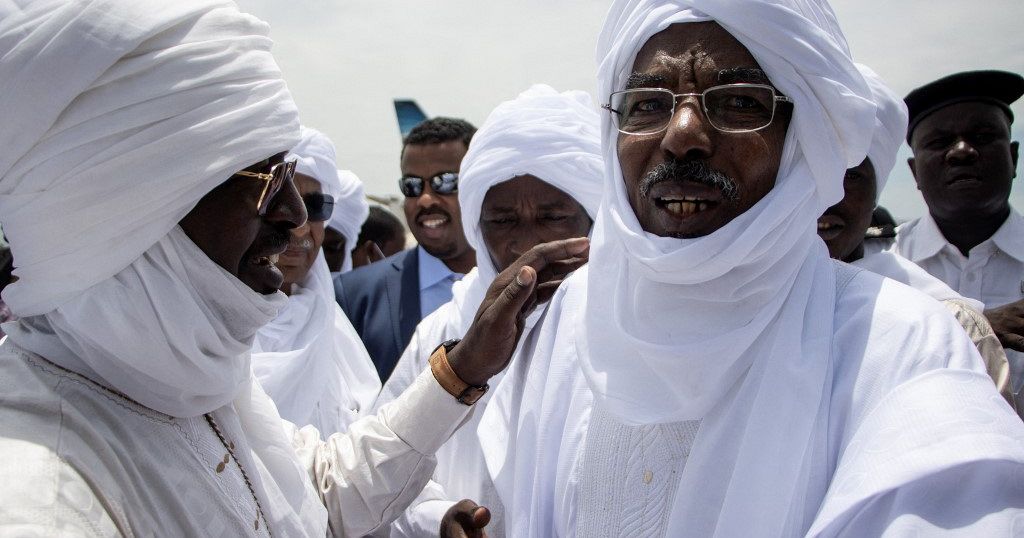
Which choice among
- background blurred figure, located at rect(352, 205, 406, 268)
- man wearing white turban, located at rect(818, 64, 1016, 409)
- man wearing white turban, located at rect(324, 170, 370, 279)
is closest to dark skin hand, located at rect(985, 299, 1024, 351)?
man wearing white turban, located at rect(818, 64, 1016, 409)

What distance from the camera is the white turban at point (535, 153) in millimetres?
3484

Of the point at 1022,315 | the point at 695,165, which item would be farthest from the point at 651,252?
the point at 1022,315

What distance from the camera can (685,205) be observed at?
1.88m

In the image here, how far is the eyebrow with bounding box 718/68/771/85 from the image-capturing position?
1.88m

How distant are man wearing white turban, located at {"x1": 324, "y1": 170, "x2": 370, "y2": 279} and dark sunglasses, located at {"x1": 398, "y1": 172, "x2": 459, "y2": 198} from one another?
1317 mm

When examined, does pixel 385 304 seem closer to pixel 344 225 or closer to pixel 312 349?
pixel 312 349

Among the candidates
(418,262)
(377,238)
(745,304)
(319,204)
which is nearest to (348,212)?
(418,262)

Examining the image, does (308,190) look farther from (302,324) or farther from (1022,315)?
(1022,315)

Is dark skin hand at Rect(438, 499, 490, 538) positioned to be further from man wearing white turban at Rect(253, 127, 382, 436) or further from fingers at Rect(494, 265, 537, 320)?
man wearing white turban at Rect(253, 127, 382, 436)

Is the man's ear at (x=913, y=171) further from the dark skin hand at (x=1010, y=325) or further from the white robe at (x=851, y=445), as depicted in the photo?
the white robe at (x=851, y=445)

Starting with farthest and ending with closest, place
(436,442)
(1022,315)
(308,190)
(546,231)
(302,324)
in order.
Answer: (308,190)
(302,324)
(546,231)
(1022,315)
(436,442)

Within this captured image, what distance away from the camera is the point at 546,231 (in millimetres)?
3441

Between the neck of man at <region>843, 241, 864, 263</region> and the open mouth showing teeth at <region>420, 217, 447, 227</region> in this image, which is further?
the open mouth showing teeth at <region>420, 217, 447, 227</region>

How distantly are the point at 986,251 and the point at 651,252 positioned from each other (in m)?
3.25
